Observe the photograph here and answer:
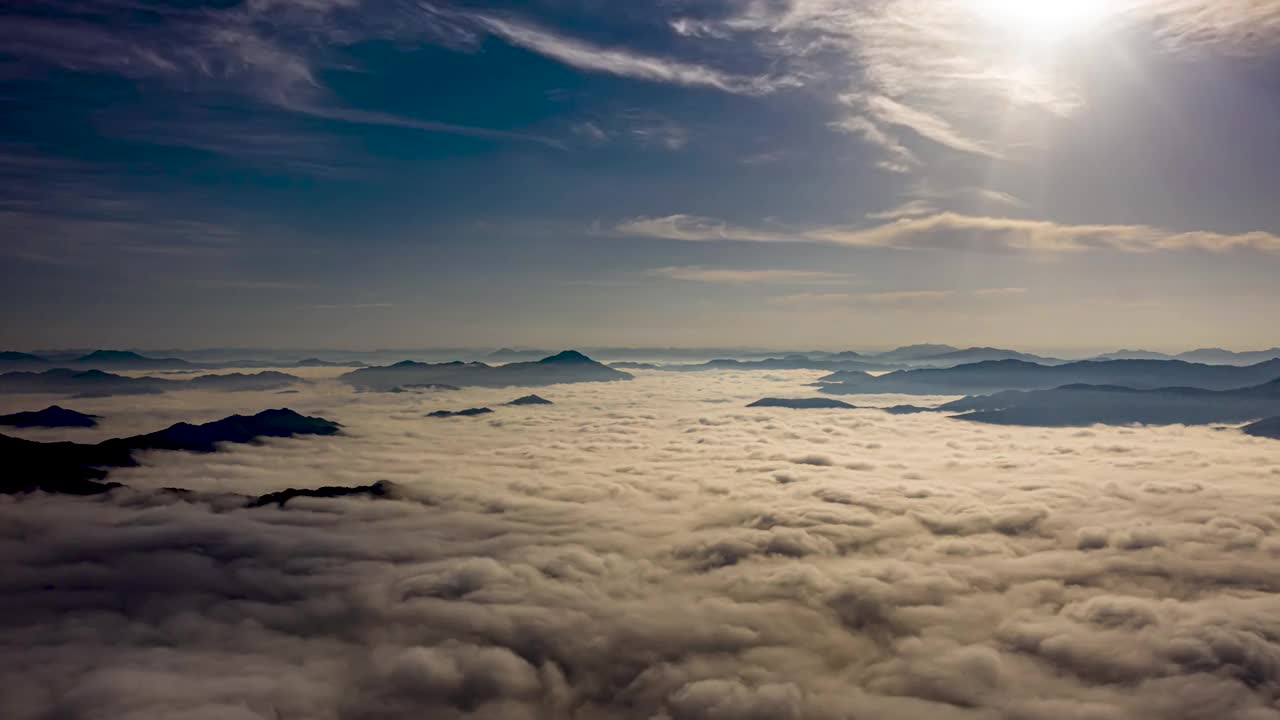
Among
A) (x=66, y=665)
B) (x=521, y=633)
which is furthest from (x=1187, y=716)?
(x=66, y=665)

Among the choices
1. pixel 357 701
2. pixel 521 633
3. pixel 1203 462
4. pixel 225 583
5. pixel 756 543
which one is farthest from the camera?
pixel 1203 462

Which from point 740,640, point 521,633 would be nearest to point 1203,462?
point 740,640

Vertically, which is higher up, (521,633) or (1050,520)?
(1050,520)

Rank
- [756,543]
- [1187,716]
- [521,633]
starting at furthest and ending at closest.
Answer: [756,543] < [521,633] < [1187,716]

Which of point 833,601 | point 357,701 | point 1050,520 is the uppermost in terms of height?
point 1050,520

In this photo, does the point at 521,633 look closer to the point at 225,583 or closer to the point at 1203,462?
→ the point at 225,583

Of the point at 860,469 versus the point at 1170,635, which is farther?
the point at 860,469
